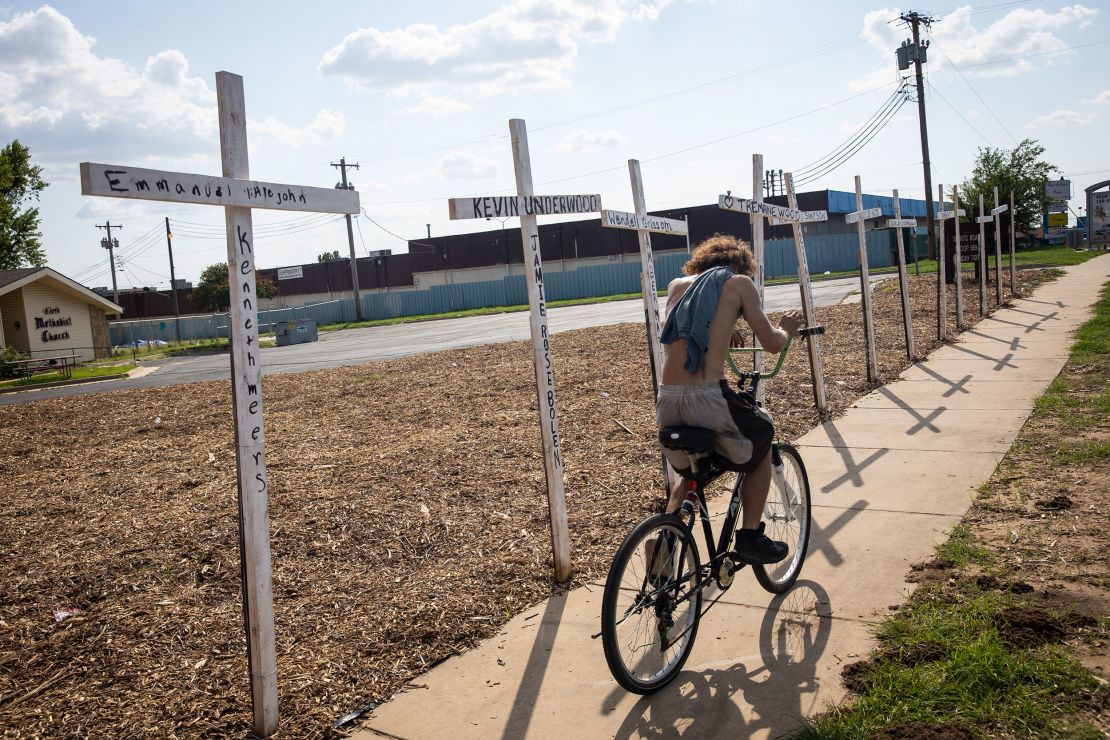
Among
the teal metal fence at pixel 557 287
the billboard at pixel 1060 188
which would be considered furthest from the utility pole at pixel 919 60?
the billboard at pixel 1060 188

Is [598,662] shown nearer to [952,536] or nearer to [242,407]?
[242,407]

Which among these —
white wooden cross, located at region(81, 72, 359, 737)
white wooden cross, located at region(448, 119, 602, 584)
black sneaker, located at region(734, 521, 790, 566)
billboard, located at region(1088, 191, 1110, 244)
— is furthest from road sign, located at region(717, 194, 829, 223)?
billboard, located at region(1088, 191, 1110, 244)

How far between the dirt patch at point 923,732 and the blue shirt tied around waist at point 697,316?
5.28ft

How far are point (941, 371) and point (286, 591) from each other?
9.11 meters

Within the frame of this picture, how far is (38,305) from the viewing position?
35.8 meters

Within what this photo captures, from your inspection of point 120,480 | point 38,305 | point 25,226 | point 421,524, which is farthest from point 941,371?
point 25,226

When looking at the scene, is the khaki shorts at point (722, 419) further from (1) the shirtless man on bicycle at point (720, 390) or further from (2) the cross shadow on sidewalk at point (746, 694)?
(2) the cross shadow on sidewalk at point (746, 694)

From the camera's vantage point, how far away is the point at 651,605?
368 cm

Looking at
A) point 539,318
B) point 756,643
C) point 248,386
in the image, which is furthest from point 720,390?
point 248,386

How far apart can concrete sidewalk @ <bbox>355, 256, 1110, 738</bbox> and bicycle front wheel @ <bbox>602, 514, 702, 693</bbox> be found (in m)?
0.12

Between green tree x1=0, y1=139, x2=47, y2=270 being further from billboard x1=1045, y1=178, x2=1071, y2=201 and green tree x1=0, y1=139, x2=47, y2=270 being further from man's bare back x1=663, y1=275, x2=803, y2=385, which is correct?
billboard x1=1045, y1=178, x2=1071, y2=201

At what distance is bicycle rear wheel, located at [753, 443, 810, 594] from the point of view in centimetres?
468

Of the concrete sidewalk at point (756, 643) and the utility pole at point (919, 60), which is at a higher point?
the utility pole at point (919, 60)

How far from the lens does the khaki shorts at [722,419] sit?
3930mm
